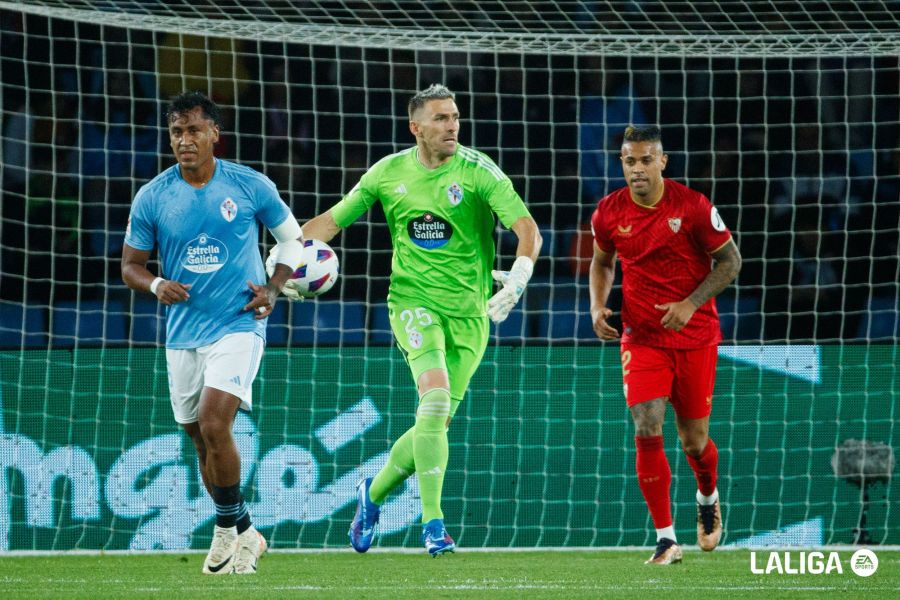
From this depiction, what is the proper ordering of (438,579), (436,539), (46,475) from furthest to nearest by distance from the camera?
(46,475), (436,539), (438,579)

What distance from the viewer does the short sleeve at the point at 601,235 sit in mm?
7418

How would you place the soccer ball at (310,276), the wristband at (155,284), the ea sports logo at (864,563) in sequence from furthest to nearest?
the soccer ball at (310,276) → the ea sports logo at (864,563) → the wristband at (155,284)

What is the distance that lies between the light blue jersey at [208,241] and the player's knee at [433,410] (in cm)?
88

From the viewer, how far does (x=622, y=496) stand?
9594 mm

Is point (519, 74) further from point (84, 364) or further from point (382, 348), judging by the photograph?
point (84, 364)

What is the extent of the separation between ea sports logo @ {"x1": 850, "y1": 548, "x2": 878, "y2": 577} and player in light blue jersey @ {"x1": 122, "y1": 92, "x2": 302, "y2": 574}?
2876 millimetres

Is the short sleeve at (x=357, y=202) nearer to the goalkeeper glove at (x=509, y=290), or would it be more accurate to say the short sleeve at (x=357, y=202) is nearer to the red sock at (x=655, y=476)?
the goalkeeper glove at (x=509, y=290)

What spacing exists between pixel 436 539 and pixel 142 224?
2.02 m

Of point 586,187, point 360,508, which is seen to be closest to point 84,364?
point 360,508

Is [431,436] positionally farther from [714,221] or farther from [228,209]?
[714,221]

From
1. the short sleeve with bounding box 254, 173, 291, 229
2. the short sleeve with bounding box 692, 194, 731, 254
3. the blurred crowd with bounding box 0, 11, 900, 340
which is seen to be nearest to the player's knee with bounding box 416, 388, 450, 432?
the short sleeve with bounding box 254, 173, 291, 229

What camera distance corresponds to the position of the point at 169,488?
934cm

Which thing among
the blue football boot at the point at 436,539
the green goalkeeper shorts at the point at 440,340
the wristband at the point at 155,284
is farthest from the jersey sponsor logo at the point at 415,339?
the wristband at the point at 155,284

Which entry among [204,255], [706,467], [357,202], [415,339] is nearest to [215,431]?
[204,255]
